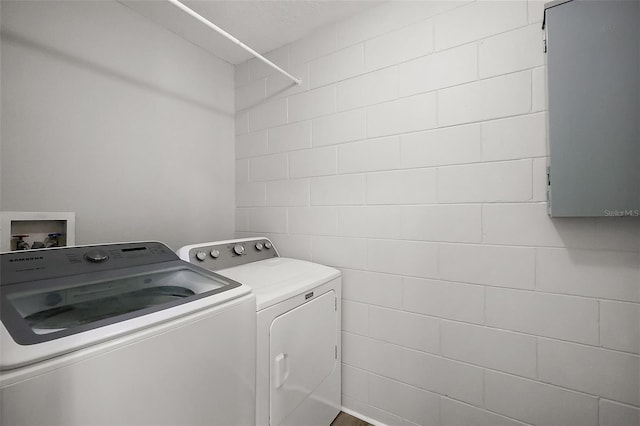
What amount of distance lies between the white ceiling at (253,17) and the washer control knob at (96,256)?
57.1 inches

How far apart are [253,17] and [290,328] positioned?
1825 mm

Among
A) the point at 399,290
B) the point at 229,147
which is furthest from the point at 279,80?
the point at 399,290

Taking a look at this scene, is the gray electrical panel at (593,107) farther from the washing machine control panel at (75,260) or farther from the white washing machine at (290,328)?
the washing machine control panel at (75,260)

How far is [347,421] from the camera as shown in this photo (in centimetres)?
159

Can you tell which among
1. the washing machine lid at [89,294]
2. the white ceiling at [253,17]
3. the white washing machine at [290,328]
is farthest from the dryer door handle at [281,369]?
the white ceiling at [253,17]

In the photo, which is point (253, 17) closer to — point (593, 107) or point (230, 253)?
point (230, 253)

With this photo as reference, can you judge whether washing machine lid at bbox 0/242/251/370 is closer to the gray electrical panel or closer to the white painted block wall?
the white painted block wall

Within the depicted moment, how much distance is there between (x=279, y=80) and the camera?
1979 millimetres

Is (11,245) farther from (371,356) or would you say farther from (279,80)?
(371,356)

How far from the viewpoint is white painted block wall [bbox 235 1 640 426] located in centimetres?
110

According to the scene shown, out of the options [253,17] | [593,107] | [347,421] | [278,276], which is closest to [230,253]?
[278,276]

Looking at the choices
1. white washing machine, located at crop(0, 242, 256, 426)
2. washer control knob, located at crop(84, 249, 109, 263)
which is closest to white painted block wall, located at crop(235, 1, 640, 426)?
white washing machine, located at crop(0, 242, 256, 426)

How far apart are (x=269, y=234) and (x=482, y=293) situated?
1.38 metres

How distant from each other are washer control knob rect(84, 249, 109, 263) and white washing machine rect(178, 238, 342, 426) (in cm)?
33
